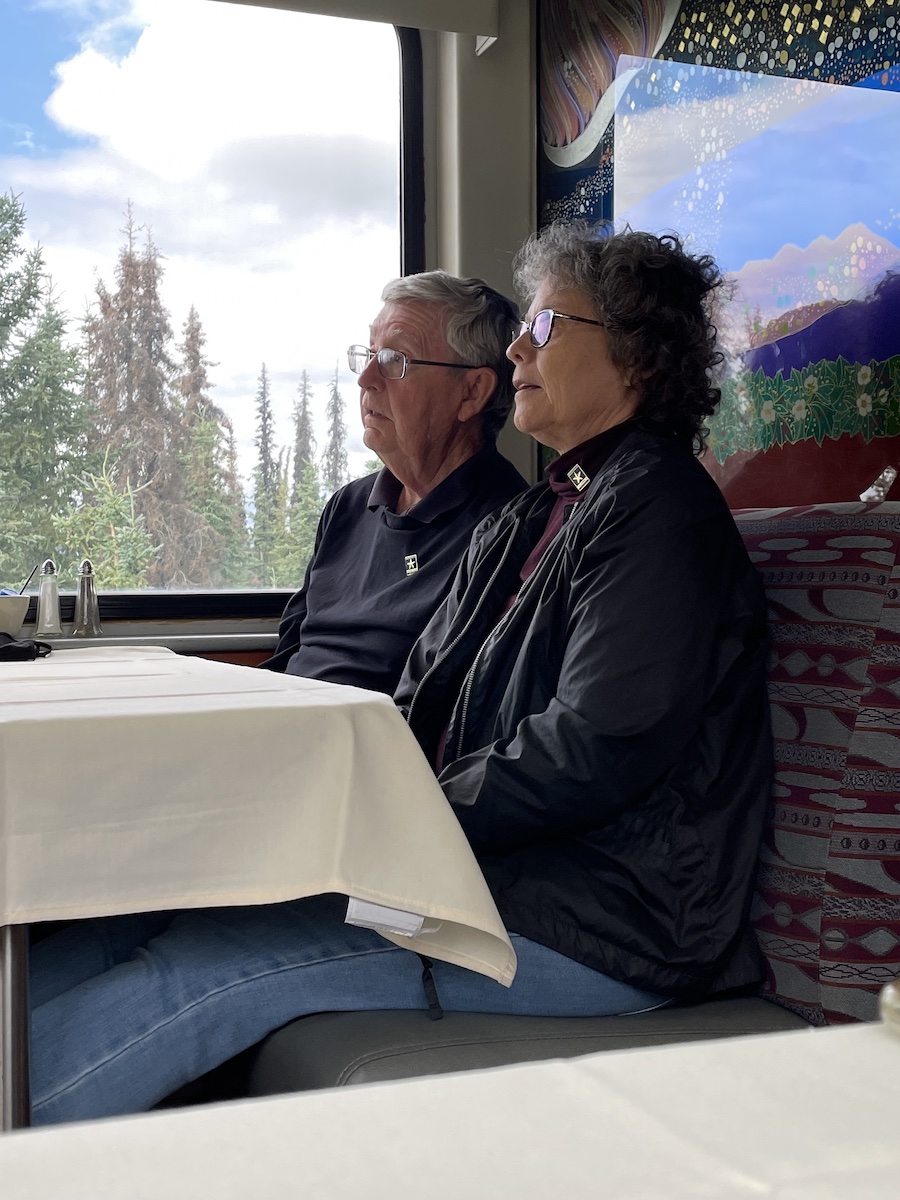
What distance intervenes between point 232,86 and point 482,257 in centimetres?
75

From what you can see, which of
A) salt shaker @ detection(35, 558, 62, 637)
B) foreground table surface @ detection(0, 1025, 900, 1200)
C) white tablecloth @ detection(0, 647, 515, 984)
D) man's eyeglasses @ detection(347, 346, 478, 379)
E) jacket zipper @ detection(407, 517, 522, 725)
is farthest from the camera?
salt shaker @ detection(35, 558, 62, 637)

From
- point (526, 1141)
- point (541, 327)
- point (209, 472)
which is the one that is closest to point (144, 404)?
point (209, 472)

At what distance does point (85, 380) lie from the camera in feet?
9.86

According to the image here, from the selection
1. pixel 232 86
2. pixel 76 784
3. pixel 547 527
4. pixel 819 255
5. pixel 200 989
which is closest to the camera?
pixel 76 784

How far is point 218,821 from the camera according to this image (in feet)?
3.62

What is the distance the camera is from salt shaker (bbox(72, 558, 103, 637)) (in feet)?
9.23

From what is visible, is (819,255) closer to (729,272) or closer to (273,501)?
(729,272)

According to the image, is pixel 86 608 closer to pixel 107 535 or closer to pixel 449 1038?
pixel 107 535

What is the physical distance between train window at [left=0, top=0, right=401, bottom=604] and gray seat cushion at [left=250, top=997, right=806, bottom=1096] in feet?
6.28

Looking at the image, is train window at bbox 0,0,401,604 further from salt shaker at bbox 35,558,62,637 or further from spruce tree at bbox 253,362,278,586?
salt shaker at bbox 35,558,62,637

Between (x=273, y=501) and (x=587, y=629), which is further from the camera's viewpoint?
(x=273, y=501)

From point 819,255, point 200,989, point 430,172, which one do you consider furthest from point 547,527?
point 430,172

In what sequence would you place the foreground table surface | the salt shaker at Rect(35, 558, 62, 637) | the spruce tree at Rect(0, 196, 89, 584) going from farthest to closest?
the spruce tree at Rect(0, 196, 89, 584)
the salt shaker at Rect(35, 558, 62, 637)
the foreground table surface

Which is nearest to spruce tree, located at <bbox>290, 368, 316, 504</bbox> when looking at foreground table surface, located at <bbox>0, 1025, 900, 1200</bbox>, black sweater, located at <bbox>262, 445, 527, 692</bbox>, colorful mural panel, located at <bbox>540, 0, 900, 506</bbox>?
black sweater, located at <bbox>262, 445, 527, 692</bbox>
